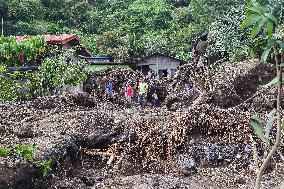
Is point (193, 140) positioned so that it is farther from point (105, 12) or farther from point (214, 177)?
point (105, 12)

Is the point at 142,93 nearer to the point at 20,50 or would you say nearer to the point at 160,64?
the point at 20,50

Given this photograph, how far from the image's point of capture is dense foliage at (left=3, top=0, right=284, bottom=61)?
30.0m

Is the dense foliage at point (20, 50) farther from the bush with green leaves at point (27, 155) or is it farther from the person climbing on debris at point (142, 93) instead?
the bush with green leaves at point (27, 155)

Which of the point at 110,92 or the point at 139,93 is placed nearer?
the point at 139,93

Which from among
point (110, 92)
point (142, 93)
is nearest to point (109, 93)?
point (110, 92)

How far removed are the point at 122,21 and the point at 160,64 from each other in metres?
16.5

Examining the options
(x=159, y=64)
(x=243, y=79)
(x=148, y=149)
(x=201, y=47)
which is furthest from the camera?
(x=159, y=64)

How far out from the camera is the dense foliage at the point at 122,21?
30000 mm

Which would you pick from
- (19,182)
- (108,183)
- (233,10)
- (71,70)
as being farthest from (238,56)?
(19,182)

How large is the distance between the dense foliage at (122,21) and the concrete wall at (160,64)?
2614mm

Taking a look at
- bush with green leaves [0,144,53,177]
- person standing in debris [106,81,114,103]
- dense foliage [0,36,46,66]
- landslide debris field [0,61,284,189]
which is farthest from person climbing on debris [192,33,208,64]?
bush with green leaves [0,144,53,177]

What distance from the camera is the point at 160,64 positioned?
24.2 m

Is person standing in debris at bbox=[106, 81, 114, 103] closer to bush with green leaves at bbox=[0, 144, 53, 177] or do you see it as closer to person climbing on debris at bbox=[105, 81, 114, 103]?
person climbing on debris at bbox=[105, 81, 114, 103]

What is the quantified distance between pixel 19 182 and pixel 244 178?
3.65 meters
